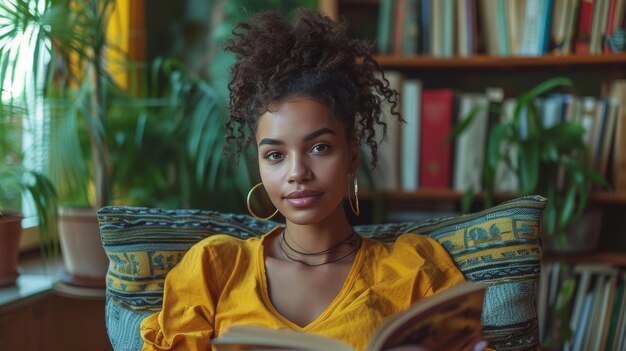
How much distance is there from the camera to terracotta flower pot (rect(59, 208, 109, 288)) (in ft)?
5.43

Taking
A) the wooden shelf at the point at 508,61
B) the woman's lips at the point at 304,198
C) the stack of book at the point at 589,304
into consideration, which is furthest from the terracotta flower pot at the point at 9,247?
the stack of book at the point at 589,304

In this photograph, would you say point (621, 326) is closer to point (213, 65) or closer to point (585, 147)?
point (585, 147)

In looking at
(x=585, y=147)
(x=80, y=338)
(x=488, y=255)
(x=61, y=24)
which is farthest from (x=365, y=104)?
(x=80, y=338)

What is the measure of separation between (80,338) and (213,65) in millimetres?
933

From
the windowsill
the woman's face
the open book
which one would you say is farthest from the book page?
the windowsill

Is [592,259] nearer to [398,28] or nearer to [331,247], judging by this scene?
[398,28]

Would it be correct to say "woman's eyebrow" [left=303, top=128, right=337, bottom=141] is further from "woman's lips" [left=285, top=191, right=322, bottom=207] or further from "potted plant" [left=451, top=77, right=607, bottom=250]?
"potted plant" [left=451, top=77, right=607, bottom=250]

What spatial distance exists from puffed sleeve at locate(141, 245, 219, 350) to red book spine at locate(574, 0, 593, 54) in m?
1.29

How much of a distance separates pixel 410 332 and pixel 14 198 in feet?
3.89

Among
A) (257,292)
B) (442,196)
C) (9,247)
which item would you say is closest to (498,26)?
(442,196)

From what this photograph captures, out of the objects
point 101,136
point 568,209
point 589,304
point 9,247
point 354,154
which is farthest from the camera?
point 589,304

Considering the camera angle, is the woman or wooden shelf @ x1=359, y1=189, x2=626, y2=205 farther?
wooden shelf @ x1=359, y1=189, x2=626, y2=205

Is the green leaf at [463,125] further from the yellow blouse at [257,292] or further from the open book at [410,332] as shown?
the open book at [410,332]

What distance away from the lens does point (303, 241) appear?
1.23 metres
